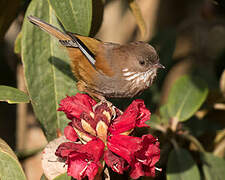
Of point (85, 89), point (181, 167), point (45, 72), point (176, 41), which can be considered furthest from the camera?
point (176, 41)

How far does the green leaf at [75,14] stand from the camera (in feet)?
6.84

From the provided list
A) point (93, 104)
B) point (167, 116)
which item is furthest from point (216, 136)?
point (93, 104)

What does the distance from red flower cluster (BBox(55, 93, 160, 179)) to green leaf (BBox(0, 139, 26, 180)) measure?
0.24 m

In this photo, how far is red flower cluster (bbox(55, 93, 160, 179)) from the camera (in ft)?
5.73

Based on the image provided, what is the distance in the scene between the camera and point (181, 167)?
249 cm

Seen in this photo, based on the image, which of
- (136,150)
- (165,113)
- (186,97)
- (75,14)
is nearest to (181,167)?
(165,113)

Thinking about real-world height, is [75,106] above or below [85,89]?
above

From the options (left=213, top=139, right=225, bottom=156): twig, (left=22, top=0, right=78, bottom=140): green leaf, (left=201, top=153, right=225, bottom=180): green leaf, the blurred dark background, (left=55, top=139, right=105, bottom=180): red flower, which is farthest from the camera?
the blurred dark background

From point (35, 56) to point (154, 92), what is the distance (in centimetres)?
105

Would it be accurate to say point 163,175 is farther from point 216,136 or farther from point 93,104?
point 93,104

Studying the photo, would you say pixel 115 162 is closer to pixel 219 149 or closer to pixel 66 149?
pixel 66 149

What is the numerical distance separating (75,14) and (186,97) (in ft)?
3.92

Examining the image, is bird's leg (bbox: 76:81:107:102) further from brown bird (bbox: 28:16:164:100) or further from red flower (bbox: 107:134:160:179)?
red flower (bbox: 107:134:160:179)

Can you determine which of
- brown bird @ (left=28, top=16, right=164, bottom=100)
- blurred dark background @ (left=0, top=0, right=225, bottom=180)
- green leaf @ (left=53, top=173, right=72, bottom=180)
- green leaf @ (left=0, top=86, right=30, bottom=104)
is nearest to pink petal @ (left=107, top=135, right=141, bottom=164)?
green leaf @ (left=53, top=173, right=72, bottom=180)
